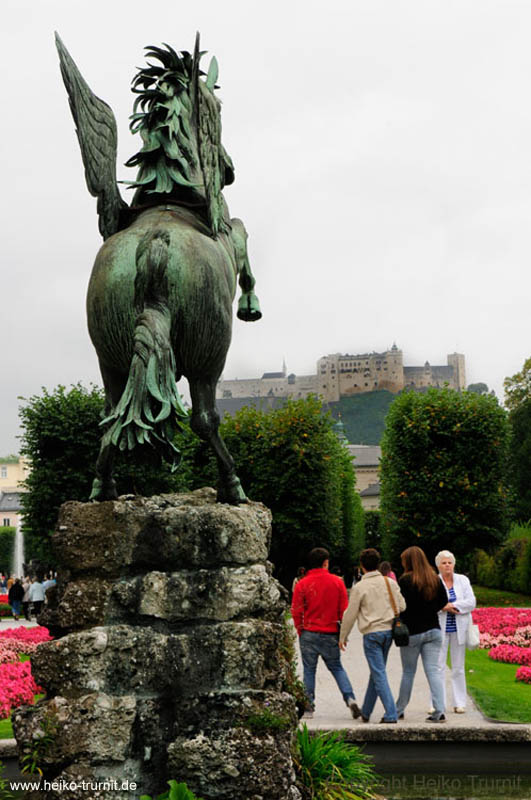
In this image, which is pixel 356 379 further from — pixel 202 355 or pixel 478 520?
Answer: pixel 202 355

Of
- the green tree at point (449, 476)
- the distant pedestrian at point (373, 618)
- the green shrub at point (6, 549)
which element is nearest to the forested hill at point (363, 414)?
the green shrub at point (6, 549)

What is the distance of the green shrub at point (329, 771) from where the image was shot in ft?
19.4

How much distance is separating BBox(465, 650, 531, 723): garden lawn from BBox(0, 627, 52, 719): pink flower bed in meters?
5.18

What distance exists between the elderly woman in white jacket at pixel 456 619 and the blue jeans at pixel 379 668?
864mm

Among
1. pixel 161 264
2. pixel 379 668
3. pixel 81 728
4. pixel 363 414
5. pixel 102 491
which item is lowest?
pixel 379 668

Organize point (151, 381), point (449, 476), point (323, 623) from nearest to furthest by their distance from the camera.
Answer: point (151, 381) → point (323, 623) → point (449, 476)

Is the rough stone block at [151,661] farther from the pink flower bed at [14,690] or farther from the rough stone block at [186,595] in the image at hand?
the pink flower bed at [14,690]

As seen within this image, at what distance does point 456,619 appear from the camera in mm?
10953

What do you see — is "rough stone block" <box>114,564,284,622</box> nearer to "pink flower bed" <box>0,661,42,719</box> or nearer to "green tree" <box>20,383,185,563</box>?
"pink flower bed" <box>0,661,42,719</box>

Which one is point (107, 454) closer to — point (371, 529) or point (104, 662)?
point (104, 662)

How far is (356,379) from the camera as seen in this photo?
182625 millimetres

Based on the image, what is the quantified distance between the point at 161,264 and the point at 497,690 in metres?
8.59

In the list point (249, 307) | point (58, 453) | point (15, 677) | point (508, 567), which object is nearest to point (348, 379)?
point (508, 567)

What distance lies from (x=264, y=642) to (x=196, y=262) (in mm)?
2516
